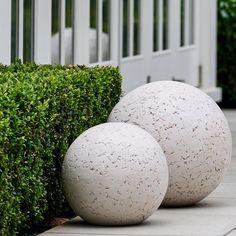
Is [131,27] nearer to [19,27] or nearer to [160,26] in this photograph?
[160,26]

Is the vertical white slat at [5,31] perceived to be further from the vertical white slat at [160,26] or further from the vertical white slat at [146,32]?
the vertical white slat at [160,26]

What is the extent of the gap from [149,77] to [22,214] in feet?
39.4

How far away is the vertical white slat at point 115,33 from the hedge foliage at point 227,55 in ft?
24.2

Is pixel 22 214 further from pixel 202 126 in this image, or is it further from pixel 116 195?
pixel 202 126

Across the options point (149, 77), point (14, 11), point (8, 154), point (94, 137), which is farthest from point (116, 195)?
point (149, 77)

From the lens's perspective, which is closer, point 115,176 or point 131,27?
point 115,176

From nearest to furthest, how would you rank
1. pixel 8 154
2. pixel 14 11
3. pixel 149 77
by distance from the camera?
pixel 8 154, pixel 14 11, pixel 149 77

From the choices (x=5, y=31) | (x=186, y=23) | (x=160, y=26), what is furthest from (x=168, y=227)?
(x=186, y=23)

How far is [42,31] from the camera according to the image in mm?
15297

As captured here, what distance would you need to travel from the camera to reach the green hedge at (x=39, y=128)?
888cm

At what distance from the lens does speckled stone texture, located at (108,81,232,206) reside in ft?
34.8

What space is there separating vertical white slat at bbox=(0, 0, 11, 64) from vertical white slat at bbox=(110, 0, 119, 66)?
5.03 metres

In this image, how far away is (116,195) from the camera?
9641 mm

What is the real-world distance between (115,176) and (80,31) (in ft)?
25.5
